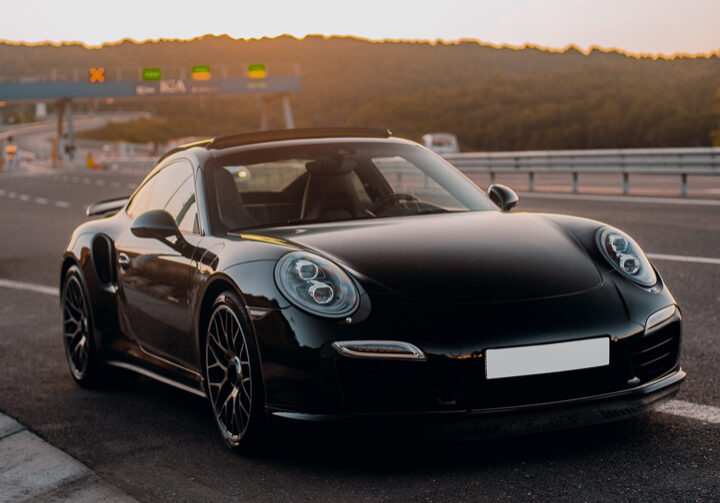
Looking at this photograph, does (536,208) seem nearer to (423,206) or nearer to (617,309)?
(423,206)

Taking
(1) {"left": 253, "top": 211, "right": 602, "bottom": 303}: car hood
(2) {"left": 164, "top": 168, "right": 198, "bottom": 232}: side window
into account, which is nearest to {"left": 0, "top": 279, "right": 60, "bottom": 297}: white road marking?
(2) {"left": 164, "top": 168, "right": 198, "bottom": 232}: side window

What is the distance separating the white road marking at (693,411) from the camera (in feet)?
14.9

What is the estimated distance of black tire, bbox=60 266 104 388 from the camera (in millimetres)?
5910

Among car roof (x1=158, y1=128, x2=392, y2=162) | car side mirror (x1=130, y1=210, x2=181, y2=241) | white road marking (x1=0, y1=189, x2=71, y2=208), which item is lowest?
white road marking (x1=0, y1=189, x2=71, y2=208)

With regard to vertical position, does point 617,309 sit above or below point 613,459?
above

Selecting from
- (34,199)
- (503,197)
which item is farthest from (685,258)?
(34,199)

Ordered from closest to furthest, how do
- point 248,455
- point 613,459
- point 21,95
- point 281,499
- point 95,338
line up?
point 281,499, point 613,459, point 248,455, point 95,338, point 21,95

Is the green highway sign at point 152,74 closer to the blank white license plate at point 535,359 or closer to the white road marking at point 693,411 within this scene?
the white road marking at point 693,411

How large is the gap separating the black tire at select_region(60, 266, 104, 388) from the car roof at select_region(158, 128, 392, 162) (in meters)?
0.90

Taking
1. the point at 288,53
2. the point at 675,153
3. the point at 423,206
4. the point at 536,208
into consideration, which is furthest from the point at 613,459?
the point at 288,53

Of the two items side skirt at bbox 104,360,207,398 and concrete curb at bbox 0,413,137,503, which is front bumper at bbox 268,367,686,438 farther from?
side skirt at bbox 104,360,207,398

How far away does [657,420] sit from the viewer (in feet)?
14.9

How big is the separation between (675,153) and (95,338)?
15870 mm

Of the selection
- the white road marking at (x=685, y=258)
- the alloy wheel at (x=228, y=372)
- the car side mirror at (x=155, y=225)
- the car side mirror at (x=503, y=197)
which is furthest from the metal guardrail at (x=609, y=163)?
the alloy wheel at (x=228, y=372)
